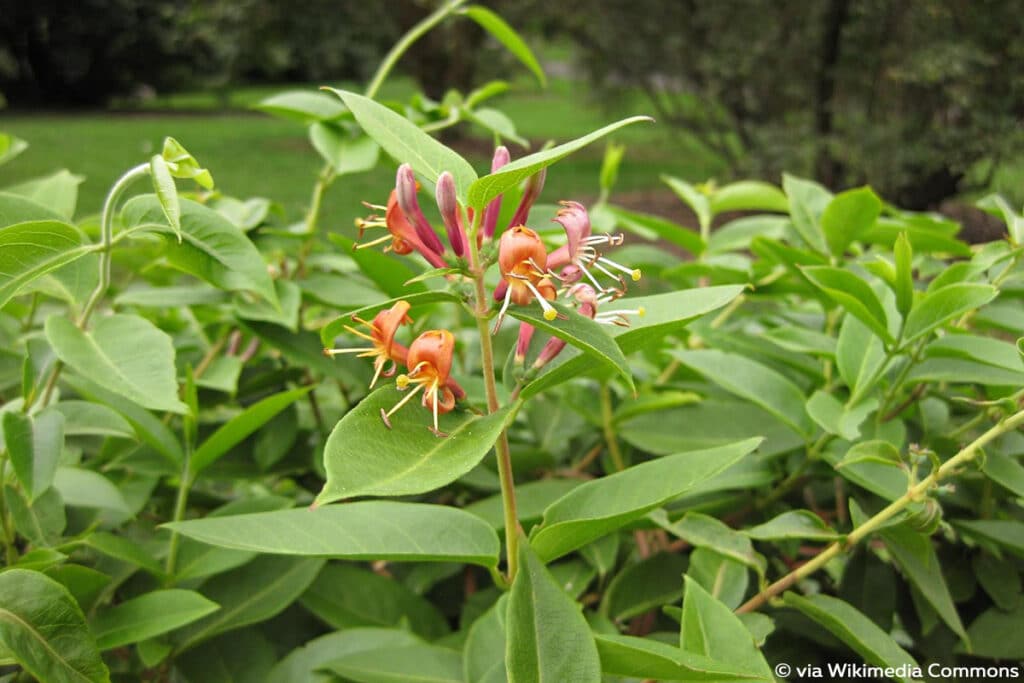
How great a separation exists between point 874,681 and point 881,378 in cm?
34

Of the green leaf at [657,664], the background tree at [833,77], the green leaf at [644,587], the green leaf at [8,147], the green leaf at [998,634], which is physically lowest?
the background tree at [833,77]

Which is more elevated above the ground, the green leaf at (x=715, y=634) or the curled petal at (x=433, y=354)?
the curled petal at (x=433, y=354)

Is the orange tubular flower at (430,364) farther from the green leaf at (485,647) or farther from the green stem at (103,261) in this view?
the green stem at (103,261)

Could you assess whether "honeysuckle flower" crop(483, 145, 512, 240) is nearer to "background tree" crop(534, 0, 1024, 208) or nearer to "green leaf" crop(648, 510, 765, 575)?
"green leaf" crop(648, 510, 765, 575)

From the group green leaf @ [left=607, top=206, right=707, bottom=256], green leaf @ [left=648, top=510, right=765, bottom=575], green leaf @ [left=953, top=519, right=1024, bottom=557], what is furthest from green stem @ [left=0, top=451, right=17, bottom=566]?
green leaf @ [left=953, top=519, right=1024, bottom=557]

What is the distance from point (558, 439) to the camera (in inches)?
46.2

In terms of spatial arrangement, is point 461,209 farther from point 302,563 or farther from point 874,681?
point 874,681

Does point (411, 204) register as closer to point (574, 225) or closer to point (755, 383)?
point (574, 225)

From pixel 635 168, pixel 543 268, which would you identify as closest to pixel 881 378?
pixel 543 268

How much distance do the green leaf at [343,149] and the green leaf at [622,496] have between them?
59cm

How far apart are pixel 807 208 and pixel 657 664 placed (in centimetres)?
79

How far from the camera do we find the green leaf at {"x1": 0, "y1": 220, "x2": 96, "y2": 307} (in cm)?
72

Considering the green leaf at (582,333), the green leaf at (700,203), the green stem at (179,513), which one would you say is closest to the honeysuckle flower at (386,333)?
the green leaf at (582,333)

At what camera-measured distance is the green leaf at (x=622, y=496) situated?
688 millimetres
